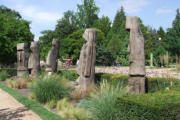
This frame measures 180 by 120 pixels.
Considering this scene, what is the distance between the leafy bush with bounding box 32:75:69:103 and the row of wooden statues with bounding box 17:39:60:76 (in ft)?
19.0

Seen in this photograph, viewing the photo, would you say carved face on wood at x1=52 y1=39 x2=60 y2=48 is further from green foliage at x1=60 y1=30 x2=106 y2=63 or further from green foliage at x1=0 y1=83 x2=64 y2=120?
green foliage at x1=60 y1=30 x2=106 y2=63

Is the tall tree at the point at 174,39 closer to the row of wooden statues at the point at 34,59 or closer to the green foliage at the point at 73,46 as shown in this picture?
the green foliage at the point at 73,46

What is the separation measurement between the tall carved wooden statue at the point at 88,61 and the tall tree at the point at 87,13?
48.1m

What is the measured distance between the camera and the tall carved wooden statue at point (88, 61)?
964cm

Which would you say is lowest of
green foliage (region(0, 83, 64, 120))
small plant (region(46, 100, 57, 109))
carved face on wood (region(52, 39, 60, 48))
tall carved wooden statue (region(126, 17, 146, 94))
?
green foliage (region(0, 83, 64, 120))

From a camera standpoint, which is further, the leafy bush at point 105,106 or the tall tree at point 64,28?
the tall tree at point 64,28

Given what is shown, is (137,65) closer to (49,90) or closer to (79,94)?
(79,94)

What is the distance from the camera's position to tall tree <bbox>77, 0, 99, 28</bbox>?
57.4 m

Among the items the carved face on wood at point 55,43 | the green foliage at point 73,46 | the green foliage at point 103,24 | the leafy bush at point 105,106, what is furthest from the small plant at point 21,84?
the green foliage at point 103,24

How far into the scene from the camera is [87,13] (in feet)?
189

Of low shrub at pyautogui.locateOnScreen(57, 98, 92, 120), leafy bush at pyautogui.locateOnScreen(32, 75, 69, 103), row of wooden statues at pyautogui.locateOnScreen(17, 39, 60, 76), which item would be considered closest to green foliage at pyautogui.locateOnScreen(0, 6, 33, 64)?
row of wooden statues at pyautogui.locateOnScreen(17, 39, 60, 76)

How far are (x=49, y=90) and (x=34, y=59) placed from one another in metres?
8.04

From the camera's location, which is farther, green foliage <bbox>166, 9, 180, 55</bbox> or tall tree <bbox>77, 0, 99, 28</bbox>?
tall tree <bbox>77, 0, 99, 28</bbox>

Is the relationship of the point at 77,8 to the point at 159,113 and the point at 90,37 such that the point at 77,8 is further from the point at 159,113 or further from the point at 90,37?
the point at 159,113
